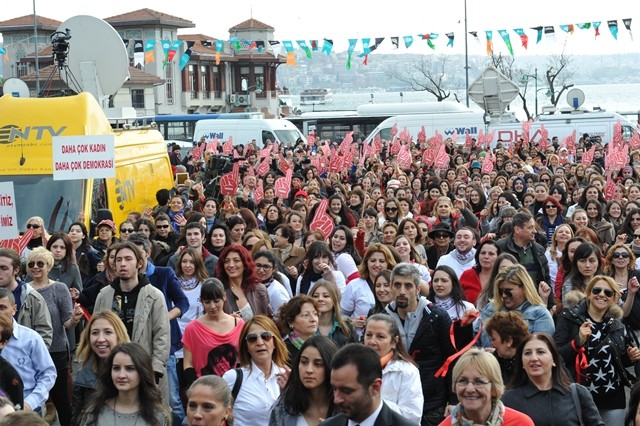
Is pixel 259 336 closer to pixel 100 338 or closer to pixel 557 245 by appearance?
pixel 100 338

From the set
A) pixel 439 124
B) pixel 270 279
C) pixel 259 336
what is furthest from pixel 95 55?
pixel 439 124

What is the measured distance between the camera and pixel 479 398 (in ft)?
17.7

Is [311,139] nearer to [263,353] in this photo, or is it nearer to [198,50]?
[263,353]

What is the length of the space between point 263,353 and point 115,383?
91cm

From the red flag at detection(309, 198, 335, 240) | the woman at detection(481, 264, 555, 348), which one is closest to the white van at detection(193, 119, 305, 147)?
the red flag at detection(309, 198, 335, 240)

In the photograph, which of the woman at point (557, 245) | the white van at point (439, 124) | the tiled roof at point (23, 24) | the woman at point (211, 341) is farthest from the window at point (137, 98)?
the woman at point (211, 341)

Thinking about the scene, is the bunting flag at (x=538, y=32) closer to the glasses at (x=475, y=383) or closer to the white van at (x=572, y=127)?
the white van at (x=572, y=127)

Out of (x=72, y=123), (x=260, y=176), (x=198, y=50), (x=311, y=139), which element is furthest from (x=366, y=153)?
(x=198, y=50)

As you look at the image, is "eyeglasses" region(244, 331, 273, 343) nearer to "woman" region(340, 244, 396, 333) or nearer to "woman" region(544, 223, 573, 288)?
"woman" region(340, 244, 396, 333)

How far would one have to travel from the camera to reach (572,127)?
36.0 metres

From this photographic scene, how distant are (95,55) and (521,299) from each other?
1148cm

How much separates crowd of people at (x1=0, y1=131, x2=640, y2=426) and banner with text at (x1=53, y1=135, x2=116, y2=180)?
700 millimetres

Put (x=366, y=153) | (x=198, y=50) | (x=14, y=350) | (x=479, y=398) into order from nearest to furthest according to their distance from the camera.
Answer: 1. (x=479, y=398)
2. (x=14, y=350)
3. (x=366, y=153)
4. (x=198, y=50)

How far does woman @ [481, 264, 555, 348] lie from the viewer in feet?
25.9
